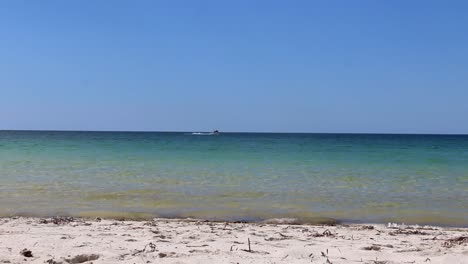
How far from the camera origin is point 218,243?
654 cm

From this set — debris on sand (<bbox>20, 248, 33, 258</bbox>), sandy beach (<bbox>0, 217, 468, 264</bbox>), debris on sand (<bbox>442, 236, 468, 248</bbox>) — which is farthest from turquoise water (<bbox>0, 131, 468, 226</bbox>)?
debris on sand (<bbox>20, 248, 33, 258</bbox>)

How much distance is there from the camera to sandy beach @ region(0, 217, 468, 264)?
5.67 m

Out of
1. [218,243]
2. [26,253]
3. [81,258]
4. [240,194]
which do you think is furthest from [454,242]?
[240,194]

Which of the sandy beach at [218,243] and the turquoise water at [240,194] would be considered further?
the turquoise water at [240,194]

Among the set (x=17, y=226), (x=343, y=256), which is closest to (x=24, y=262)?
(x=17, y=226)

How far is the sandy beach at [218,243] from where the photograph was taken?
567 cm

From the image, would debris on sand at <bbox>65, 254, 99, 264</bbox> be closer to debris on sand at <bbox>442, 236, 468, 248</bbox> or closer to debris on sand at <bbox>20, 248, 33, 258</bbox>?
debris on sand at <bbox>20, 248, 33, 258</bbox>

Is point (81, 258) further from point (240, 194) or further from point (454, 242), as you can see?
point (240, 194)

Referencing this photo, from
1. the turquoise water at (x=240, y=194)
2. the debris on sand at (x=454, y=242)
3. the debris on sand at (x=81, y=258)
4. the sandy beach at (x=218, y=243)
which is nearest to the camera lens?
the debris on sand at (x=81, y=258)

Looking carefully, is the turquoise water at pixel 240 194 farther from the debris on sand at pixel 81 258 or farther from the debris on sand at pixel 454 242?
the debris on sand at pixel 81 258

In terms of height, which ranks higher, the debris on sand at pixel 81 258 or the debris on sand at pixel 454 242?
the debris on sand at pixel 454 242

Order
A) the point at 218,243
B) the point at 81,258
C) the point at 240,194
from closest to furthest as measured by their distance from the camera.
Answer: the point at 81,258 → the point at 218,243 → the point at 240,194

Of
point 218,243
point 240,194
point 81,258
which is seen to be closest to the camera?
point 81,258

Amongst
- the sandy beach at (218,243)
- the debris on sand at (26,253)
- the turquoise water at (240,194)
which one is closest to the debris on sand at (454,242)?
the sandy beach at (218,243)
